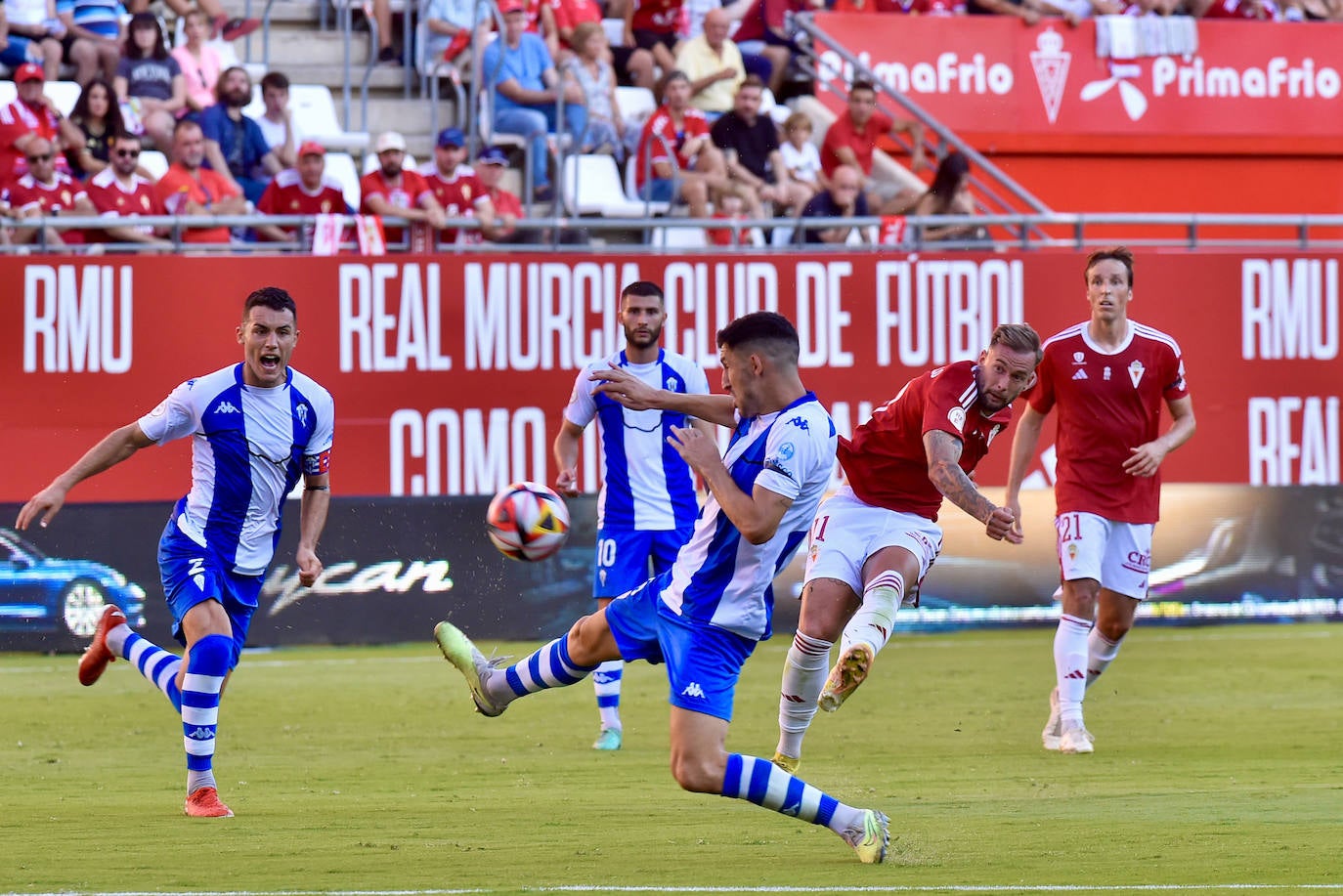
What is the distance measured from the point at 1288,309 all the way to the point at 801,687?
1008 cm

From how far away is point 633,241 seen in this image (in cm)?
1802

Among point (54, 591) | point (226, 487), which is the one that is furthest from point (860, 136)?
point (226, 487)

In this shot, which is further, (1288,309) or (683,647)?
(1288,309)

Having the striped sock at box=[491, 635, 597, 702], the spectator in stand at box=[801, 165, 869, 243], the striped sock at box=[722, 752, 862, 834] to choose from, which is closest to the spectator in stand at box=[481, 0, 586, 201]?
the spectator in stand at box=[801, 165, 869, 243]

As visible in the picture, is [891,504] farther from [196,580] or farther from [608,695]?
[196,580]

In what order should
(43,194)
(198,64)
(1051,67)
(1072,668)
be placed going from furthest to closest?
(1051,67) < (198,64) < (43,194) < (1072,668)

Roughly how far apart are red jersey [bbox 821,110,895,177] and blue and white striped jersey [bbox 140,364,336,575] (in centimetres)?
1169

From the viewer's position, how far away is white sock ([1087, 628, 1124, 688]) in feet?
34.5

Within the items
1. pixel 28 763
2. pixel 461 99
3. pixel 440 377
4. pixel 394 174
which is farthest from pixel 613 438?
pixel 461 99

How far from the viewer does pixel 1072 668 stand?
10203 millimetres

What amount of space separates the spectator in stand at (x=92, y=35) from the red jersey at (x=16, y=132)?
109 centimetres

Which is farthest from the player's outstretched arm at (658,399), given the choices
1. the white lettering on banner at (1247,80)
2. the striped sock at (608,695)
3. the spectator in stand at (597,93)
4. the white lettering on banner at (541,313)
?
the white lettering on banner at (1247,80)

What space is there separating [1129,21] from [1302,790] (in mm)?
15119

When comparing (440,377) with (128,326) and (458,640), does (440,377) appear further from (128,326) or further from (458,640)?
(458,640)
